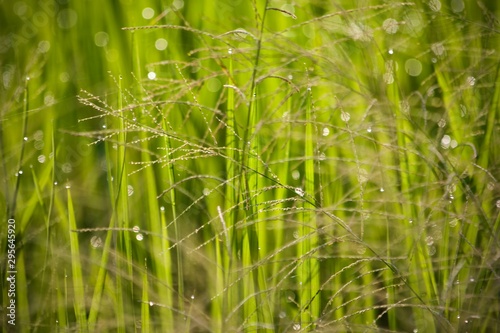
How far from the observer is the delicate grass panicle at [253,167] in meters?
1.10

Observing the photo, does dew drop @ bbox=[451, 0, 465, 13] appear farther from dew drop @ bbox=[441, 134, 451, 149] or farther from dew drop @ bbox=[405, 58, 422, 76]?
dew drop @ bbox=[441, 134, 451, 149]

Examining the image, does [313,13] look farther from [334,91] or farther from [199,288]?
[199,288]

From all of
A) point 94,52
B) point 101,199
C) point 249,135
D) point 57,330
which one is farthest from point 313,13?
point 57,330

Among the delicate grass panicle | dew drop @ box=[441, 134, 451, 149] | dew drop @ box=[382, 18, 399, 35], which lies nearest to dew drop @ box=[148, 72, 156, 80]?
the delicate grass panicle

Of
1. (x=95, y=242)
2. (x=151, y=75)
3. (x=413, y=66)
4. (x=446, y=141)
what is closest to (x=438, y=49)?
(x=413, y=66)

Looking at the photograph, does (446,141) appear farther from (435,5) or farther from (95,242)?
(95,242)

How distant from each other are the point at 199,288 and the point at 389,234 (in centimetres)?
36

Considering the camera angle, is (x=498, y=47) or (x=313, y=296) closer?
(x=313, y=296)

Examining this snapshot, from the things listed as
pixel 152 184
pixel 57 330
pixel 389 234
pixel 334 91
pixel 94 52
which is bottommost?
pixel 57 330

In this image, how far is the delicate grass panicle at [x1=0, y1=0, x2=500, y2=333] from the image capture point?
1.10 m

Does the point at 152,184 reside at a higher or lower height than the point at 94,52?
lower

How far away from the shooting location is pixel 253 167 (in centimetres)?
112

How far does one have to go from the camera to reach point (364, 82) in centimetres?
122

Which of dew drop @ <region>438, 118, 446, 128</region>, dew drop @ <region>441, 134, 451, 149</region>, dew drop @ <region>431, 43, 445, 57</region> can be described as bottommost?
dew drop @ <region>441, 134, 451, 149</region>
